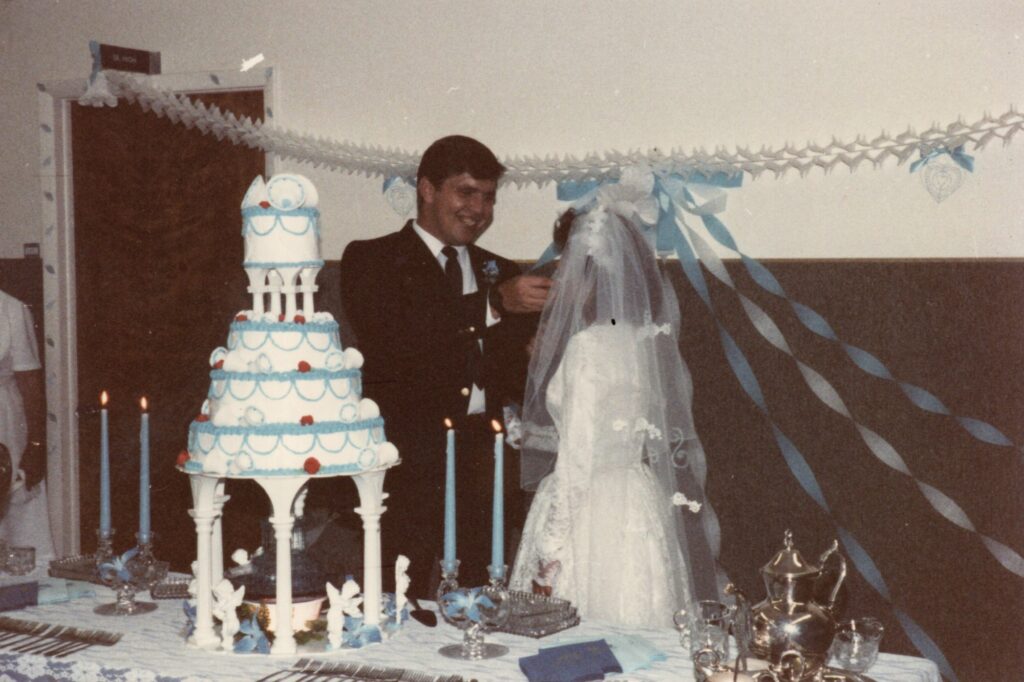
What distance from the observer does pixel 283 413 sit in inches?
84.1

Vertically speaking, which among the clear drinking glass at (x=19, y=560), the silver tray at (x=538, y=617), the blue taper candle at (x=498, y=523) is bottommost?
the silver tray at (x=538, y=617)

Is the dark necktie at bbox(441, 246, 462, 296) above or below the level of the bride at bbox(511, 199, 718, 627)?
above

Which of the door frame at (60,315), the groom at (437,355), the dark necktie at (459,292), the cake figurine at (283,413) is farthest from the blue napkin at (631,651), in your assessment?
the door frame at (60,315)

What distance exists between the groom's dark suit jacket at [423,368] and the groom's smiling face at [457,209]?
0.28ft

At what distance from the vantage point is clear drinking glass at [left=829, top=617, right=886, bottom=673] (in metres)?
2.04

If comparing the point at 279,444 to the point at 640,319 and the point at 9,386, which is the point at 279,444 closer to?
the point at 640,319

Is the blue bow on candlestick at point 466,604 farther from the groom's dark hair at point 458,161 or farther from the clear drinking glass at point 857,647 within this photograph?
the groom's dark hair at point 458,161

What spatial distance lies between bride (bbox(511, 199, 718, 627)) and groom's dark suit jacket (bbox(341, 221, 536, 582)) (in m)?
0.31

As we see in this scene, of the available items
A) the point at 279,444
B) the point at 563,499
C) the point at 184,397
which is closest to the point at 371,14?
the point at 184,397

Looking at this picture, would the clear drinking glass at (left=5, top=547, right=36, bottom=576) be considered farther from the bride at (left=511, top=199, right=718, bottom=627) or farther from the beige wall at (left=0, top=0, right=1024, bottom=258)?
the beige wall at (left=0, top=0, right=1024, bottom=258)

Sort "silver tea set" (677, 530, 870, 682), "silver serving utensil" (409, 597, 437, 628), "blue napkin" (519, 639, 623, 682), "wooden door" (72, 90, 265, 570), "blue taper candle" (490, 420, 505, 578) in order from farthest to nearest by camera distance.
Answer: "wooden door" (72, 90, 265, 570)
"silver serving utensil" (409, 597, 437, 628)
"blue taper candle" (490, 420, 505, 578)
"blue napkin" (519, 639, 623, 682)
"silver tea set" (677, 530, 870, 682)

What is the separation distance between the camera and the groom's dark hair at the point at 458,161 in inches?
155

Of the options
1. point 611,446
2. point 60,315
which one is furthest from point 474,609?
point 60,315

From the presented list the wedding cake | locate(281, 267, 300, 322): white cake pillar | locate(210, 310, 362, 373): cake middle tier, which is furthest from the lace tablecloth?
locate(281, 267, 300, 322): white cake pillar
